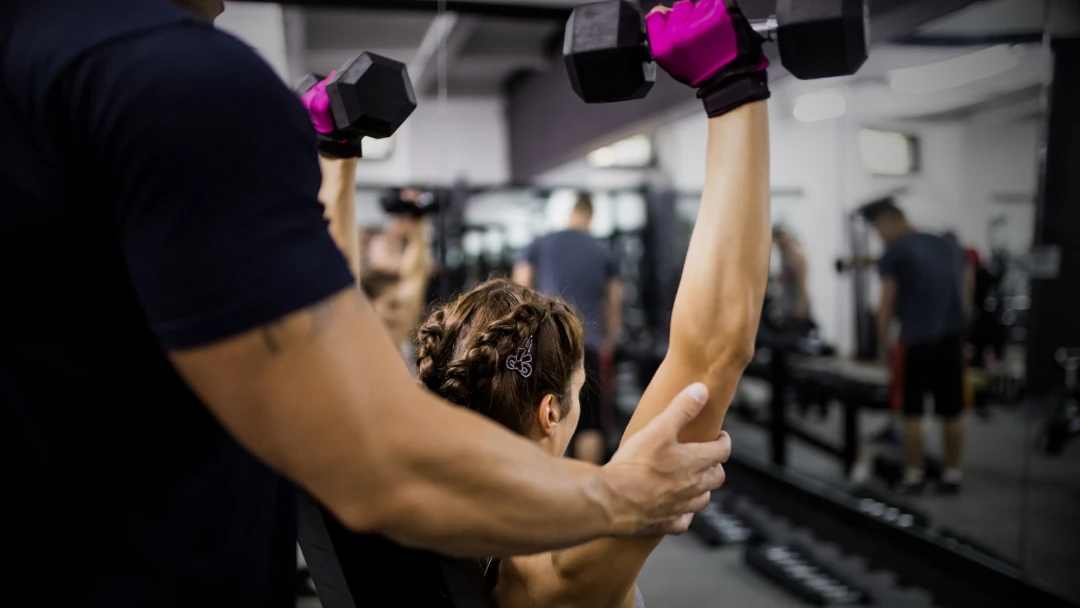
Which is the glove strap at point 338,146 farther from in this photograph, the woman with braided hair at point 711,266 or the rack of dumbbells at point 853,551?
the rack of dumbbells at point 853,551

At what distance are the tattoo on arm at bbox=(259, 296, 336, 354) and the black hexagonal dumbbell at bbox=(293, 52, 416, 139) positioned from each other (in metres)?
0.60

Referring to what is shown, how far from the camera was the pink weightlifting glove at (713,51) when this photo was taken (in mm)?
752

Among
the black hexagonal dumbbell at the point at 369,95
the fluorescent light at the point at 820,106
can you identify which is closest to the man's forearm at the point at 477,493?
the black hexagonal dumbbell at the point at 369,95

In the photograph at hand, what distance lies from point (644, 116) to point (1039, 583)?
3.06 meters

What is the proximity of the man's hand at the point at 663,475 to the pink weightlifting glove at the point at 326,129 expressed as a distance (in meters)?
0.68

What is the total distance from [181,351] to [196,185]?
0.11 metres

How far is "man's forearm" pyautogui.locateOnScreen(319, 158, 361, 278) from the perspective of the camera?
1179 millimetres

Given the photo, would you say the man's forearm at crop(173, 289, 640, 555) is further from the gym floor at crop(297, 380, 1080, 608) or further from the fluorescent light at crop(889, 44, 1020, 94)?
the fluorescent light at crop(889, 44, 1020, 94)

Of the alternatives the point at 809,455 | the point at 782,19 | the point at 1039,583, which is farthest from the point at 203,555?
the point at 809,455

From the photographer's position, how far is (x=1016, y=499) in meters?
2.75

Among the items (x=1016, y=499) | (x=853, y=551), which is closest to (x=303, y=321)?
(x=1016, y=499)

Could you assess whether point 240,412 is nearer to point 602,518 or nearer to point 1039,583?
point 602,518

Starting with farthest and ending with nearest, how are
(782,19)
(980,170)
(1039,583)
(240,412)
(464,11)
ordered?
(464,11) < (980,170) < (1039,583) < (782,19) < (240,412)

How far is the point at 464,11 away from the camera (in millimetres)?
3855
